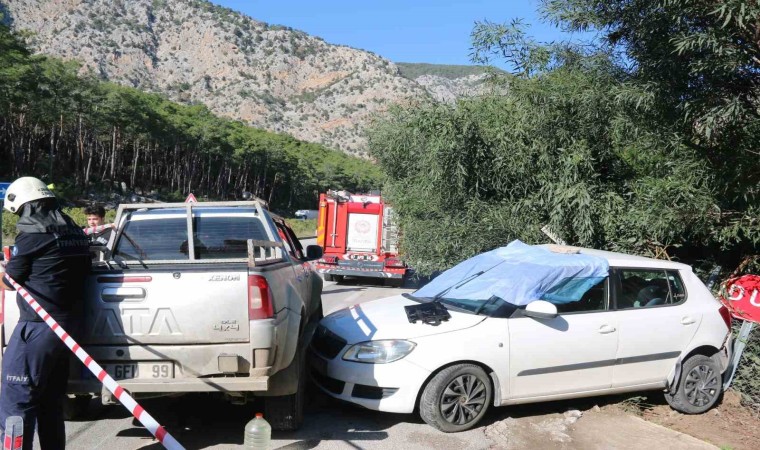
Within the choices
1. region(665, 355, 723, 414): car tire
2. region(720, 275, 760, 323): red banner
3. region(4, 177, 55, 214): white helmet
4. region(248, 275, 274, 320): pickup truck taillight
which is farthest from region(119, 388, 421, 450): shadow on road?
region(720, 275, 760, 323): red banner

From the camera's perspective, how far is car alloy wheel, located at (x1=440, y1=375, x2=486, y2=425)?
533 centimetres

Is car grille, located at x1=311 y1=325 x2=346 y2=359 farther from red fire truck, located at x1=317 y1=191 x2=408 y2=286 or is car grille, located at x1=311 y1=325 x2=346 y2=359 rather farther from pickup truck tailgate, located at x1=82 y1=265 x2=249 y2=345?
red fire truck, located at x1=317 y1=191 x2=408 y2=286

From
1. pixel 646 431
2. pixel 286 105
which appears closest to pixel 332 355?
pixel 646 431

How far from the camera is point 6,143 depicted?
1810 inches

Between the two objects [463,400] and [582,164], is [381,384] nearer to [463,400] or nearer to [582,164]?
[463,400]

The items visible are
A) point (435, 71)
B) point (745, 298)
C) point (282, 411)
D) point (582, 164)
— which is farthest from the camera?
point (435, 71)

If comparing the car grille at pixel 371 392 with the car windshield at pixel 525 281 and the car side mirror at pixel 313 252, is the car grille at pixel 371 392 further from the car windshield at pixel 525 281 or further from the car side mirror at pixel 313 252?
the car side mirror at pixel 313 252

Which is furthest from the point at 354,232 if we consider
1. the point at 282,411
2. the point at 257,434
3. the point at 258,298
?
the point at 257,434

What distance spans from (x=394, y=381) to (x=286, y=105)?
147m

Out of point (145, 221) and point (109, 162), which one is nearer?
point (145, 221)

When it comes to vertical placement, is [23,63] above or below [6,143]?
above

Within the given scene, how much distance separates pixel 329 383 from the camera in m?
5.74

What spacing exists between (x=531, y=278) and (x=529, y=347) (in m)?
0.66

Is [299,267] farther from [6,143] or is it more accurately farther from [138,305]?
[6,143]
